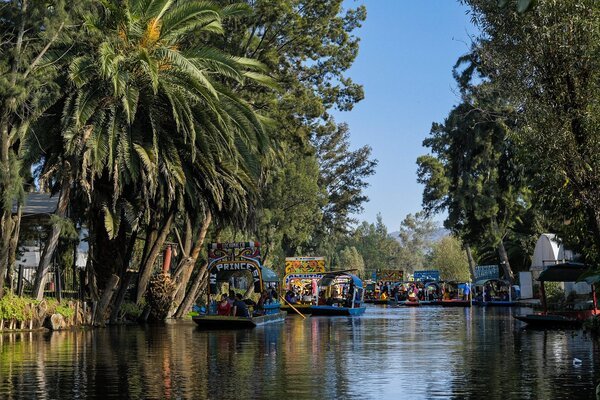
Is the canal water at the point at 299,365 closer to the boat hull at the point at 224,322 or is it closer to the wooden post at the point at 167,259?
the boat hull at the point at 224,322

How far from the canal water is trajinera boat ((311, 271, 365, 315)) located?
1857 centimetres

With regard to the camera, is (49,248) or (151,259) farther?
(151,259)

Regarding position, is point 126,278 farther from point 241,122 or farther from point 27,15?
point 27,15

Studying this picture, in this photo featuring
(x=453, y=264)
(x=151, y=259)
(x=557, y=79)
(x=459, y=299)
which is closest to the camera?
(x=557, y=79)

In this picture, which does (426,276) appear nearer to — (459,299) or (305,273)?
(459,299)

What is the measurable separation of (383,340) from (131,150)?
12.7m

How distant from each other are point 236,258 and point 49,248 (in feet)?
25.7

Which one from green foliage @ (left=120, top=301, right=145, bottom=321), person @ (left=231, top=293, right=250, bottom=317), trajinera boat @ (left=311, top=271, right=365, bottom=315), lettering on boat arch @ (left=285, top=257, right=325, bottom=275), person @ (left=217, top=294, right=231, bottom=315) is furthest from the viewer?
lettering on boat arch @ (left=285, top=257, right=325, bottom=275)

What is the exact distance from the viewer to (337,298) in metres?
57.0

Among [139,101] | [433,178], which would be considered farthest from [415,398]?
[433,178]

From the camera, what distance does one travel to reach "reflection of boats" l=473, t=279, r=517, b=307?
6981cm

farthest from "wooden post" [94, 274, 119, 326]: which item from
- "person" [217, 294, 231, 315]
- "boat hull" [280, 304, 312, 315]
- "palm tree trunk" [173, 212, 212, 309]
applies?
"boat hull" [280, 304, 312, 315]

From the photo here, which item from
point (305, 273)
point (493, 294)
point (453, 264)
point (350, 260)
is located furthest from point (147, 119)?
point (350, 260)

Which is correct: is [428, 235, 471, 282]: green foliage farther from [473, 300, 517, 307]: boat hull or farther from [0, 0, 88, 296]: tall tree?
[0, 0, 88, 296]: tall tree
